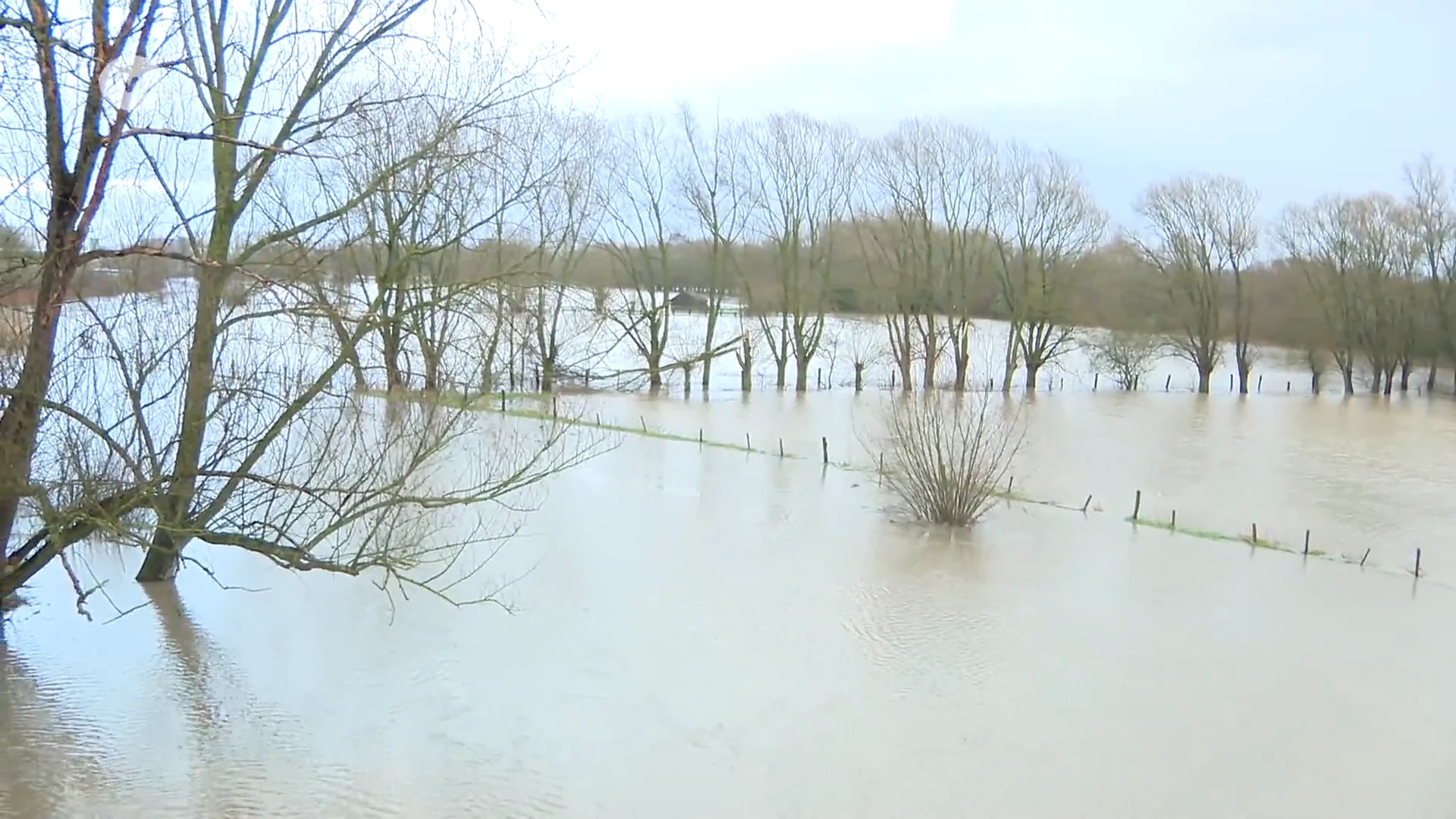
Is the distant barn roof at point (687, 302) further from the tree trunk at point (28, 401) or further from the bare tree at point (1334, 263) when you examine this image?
the tree trunk at point (28, 401)

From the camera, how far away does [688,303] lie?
2420 centimetres

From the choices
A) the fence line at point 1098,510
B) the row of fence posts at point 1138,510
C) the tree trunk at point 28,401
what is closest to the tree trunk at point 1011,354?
the row of fence posts at point 1138,510

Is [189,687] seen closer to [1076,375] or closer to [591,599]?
[591,599]

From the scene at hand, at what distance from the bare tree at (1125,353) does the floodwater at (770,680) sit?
16.3 meters

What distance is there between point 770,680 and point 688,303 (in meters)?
18.7

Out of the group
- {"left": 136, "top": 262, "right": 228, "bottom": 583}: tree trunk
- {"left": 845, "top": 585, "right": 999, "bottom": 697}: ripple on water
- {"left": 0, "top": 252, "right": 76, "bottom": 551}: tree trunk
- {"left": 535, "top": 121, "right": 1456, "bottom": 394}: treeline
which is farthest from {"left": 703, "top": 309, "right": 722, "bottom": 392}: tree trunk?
{"left": 0, "top": 252, "right": 76, "bottom": 551}: tree trunk

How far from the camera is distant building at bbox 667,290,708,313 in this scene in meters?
23.9

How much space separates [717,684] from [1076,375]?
22.8 meters

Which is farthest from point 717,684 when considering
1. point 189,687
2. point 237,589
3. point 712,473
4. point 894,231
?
point 894,231

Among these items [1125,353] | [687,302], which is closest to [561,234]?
[687,302]

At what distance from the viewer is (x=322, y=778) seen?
Result: 184 inches

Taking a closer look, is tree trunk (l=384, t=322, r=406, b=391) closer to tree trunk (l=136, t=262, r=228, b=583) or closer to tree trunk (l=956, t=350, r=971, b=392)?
tree trunk (l=136, t=262, r=228, b=583)

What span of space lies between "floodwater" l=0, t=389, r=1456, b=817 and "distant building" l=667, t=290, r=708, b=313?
45.5 feet

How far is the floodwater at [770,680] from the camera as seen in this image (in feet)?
15.4
